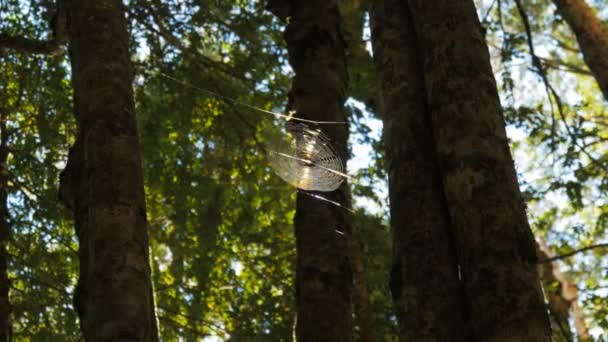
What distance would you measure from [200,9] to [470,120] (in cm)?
761

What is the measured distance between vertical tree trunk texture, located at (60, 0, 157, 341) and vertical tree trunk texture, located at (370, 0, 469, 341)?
0.92 metres

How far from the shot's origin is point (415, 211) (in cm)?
292

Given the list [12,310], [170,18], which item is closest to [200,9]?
[170,18]

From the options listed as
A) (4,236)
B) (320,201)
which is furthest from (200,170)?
(320,201)

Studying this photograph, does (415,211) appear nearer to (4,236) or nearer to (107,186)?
(107,186)

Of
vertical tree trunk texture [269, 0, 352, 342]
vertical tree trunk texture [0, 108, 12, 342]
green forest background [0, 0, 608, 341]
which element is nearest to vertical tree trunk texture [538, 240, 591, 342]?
green forest background [0, 0, 608, 341]

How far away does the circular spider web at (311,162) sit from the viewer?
16.1ft

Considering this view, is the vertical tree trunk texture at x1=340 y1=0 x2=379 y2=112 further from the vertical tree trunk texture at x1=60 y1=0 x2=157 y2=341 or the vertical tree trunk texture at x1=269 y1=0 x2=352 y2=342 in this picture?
the vertical tree trunk texture at x1=60 y1=0 x2=157 y2=341

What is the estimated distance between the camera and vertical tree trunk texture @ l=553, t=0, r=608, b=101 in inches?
347

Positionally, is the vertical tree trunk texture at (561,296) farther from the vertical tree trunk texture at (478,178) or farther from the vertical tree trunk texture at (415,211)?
the vertical tree trunk texture at (478,178)

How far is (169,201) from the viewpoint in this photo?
1106 cm

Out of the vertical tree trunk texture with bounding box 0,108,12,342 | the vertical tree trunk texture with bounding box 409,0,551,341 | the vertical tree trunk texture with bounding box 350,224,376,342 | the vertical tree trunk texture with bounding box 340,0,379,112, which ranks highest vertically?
the vertical tree trunk texture with bounding box 340,0,379,112

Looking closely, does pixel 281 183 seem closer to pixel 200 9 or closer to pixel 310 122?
pixel 200 9

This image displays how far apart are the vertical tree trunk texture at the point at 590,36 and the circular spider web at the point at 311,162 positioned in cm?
398
